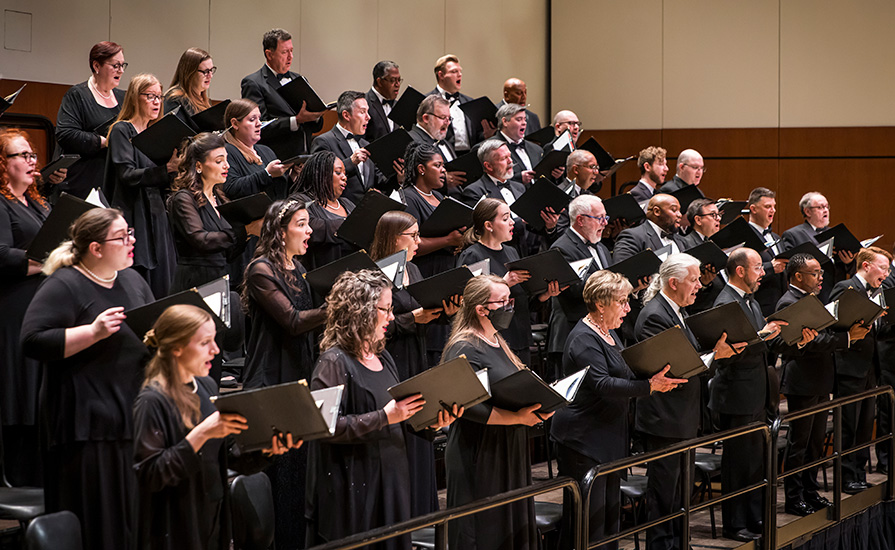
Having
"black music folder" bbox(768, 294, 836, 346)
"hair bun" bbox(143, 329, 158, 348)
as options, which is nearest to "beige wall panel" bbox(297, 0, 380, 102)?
"black music folder" bbox(768, 294, 836, 346)

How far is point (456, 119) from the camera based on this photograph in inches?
272

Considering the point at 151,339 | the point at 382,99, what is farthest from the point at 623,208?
the point at 151,339

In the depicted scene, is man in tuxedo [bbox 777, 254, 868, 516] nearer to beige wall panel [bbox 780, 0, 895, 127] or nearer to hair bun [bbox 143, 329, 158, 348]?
hair bun [bbox 143, 329, 158, 348]

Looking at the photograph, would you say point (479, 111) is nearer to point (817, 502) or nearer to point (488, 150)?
point (488, 150)

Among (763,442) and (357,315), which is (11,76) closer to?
(357,315)

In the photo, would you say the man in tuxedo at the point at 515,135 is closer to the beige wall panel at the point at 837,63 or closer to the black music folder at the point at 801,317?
the black music folder at the point at 801,317

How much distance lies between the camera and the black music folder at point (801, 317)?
5.11 metres

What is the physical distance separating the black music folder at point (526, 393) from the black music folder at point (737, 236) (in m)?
2.91

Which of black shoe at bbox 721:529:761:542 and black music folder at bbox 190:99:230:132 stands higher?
black music folder at bbox 190:99:230:132

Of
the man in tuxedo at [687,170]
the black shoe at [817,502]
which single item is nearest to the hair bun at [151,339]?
the black shoe at [817,502]

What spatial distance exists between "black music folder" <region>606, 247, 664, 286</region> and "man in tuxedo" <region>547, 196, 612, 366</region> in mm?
268

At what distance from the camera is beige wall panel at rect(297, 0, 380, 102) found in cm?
823

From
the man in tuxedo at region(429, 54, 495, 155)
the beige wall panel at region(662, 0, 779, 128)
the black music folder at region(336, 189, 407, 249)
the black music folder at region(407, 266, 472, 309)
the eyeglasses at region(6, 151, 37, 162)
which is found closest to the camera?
the eyeglasses at region(6, 151, 37, 162)

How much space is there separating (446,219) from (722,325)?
4.41ft
